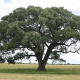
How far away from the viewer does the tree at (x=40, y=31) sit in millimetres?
32188

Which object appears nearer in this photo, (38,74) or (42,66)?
(38,74)

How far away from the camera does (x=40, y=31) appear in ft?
115

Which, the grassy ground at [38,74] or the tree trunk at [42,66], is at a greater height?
the tree trunk at [42,66]

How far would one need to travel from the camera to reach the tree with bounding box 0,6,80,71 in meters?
32.2

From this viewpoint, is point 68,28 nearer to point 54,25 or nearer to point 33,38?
point 54,25

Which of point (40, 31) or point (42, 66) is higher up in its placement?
point (40, 31)

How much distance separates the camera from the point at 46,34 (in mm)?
34656

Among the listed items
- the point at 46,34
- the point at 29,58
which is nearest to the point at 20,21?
the point at 46,34

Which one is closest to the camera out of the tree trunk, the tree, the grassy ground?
the grassy ground

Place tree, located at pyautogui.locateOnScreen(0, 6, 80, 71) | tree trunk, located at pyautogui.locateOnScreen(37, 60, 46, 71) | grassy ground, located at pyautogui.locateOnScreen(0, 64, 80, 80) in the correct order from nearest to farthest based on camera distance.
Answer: grassy ground, located at pyautogui.locateOnScreen(0, 64, 80, 80) < tree, located at pyautogui.locateOnScreen(0, 6, 80, 71) < tree trunk, located at pyautogui.locateOnScreen(37, 60, 46, 71)

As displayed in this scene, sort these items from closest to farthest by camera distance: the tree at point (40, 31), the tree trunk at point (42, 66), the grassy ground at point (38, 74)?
the grassy ground at point (38, 74), the tree at point (40, 31), the tree trunk at point (42, 66)

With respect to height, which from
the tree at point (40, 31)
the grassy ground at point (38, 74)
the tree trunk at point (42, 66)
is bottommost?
the grassy ground at point (38, 74)

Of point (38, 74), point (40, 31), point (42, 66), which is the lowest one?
point (38, 74)

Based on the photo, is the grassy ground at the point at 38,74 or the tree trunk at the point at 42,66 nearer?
the grassy ground at the point at 38,74
